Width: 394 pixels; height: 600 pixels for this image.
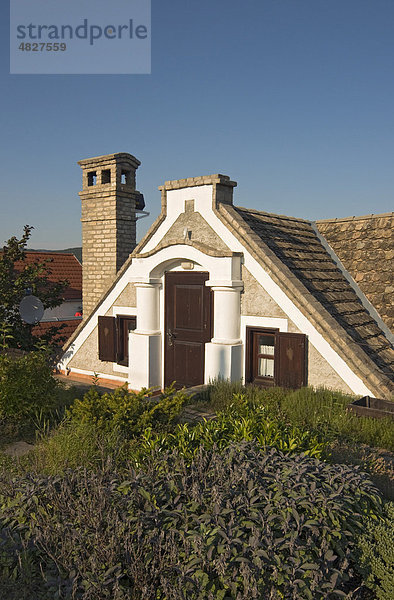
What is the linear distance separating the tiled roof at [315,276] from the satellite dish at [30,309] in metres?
7.37

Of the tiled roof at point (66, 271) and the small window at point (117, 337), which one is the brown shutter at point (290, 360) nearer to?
the small window at point (117, 337)

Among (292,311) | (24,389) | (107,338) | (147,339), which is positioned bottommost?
(24,389)

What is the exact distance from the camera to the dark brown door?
430 inches

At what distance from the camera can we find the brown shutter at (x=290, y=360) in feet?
30.3

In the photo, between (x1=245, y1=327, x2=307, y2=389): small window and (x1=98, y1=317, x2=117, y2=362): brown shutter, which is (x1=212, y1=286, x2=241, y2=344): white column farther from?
(x1=98, y1=317, x2=117, y2=362): brown shutter

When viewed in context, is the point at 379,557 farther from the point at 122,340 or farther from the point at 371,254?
the point at 122,340

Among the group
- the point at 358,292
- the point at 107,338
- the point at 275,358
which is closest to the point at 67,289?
the point at 107,338

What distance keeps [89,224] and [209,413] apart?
8.46 metres

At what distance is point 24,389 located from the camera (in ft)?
24.8

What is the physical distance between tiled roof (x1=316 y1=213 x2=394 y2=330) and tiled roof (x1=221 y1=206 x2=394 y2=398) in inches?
14.4

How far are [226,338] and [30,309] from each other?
7.32 metres

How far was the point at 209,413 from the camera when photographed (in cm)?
809

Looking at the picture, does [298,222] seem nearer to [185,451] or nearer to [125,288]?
[125,288]

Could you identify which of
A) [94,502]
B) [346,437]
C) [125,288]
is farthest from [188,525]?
[125,288]
